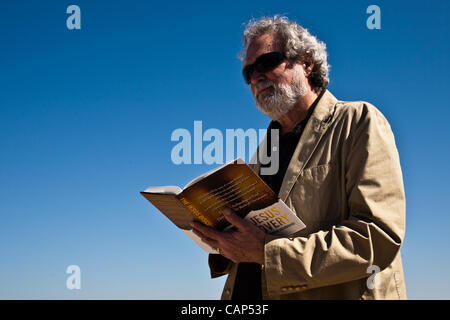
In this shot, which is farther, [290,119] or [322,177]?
[290,119]

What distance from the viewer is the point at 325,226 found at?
8.81 ft

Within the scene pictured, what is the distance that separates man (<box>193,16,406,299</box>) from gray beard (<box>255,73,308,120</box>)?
33 cm

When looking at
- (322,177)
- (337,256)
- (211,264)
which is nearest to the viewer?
(337,256)

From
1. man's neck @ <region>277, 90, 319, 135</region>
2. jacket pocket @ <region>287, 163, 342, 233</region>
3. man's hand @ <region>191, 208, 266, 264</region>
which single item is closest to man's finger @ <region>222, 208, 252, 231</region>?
man's hand @ <region>191, 208, 266, 264</region>

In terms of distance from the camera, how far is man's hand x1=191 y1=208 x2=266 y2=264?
8.50 ft

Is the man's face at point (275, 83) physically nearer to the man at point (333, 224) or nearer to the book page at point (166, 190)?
the man at point (333, 224)

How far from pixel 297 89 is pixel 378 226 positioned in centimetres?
157

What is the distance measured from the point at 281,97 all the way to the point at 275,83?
0.15 m

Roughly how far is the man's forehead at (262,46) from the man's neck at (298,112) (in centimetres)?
50

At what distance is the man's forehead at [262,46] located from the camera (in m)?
3.75

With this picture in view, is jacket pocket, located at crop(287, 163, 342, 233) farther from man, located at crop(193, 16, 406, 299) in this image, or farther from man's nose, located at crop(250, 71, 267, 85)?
man's nose, located at crop(250, 71, 267, 85)

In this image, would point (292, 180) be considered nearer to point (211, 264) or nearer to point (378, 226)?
point (378, 226)

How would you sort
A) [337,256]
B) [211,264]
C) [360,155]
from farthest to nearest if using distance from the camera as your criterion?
1. [211,264]
2. [360,155]
3. [337,256]
